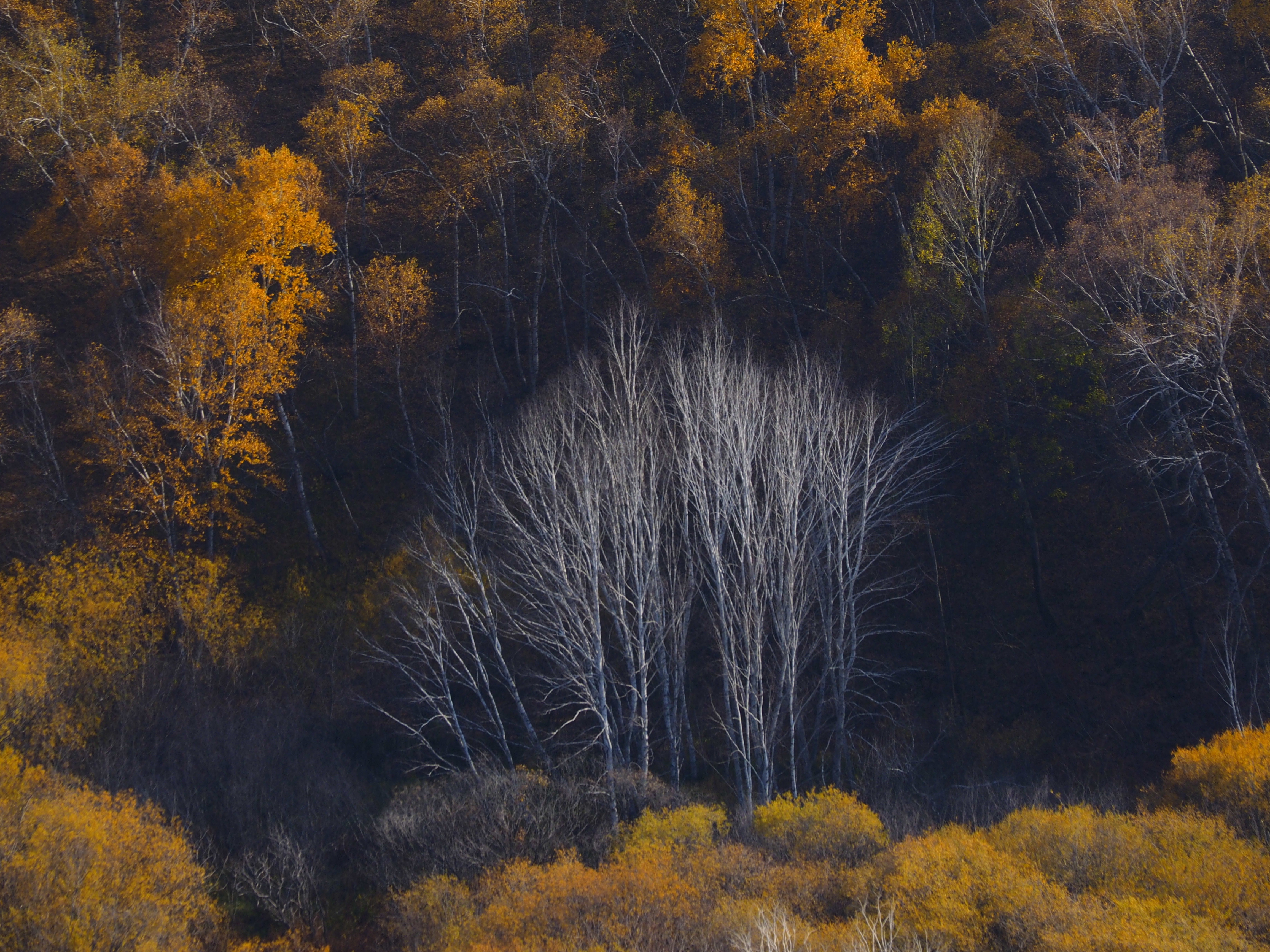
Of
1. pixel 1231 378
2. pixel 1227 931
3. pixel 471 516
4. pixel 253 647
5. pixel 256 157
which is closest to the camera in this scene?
pixel 1227 931

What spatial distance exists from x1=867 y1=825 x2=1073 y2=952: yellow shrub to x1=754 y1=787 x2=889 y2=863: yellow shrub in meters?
0.96

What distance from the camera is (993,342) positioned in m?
24.7

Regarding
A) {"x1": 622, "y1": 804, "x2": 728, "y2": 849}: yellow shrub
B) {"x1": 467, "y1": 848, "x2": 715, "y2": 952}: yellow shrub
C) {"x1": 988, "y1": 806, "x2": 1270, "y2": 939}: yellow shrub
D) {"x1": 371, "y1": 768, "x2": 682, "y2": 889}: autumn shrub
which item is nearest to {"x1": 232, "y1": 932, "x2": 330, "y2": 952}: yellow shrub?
{"x1": 371, "y1": 768, "x2": 682, "y2": 889}: autumn shrub

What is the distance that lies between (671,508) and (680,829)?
8.36m

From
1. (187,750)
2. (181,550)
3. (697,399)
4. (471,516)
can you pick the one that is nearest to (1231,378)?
(697,399)

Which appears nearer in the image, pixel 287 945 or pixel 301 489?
pixel 287 945

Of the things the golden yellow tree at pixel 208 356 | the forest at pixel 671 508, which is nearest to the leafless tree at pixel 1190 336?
the forest at pixel 671 508

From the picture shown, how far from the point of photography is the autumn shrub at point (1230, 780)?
55.3ft

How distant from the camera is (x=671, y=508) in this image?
2483 centimetres

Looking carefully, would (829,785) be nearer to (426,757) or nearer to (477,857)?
(477,857)

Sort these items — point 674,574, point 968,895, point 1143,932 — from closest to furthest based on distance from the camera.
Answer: point 1143,932, point 968,895, point 674,574

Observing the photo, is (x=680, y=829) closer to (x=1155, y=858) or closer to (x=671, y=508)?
(x=671, y=508)

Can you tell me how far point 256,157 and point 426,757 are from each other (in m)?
20.7

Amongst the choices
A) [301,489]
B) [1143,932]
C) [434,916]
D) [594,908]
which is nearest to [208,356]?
[301,489]
